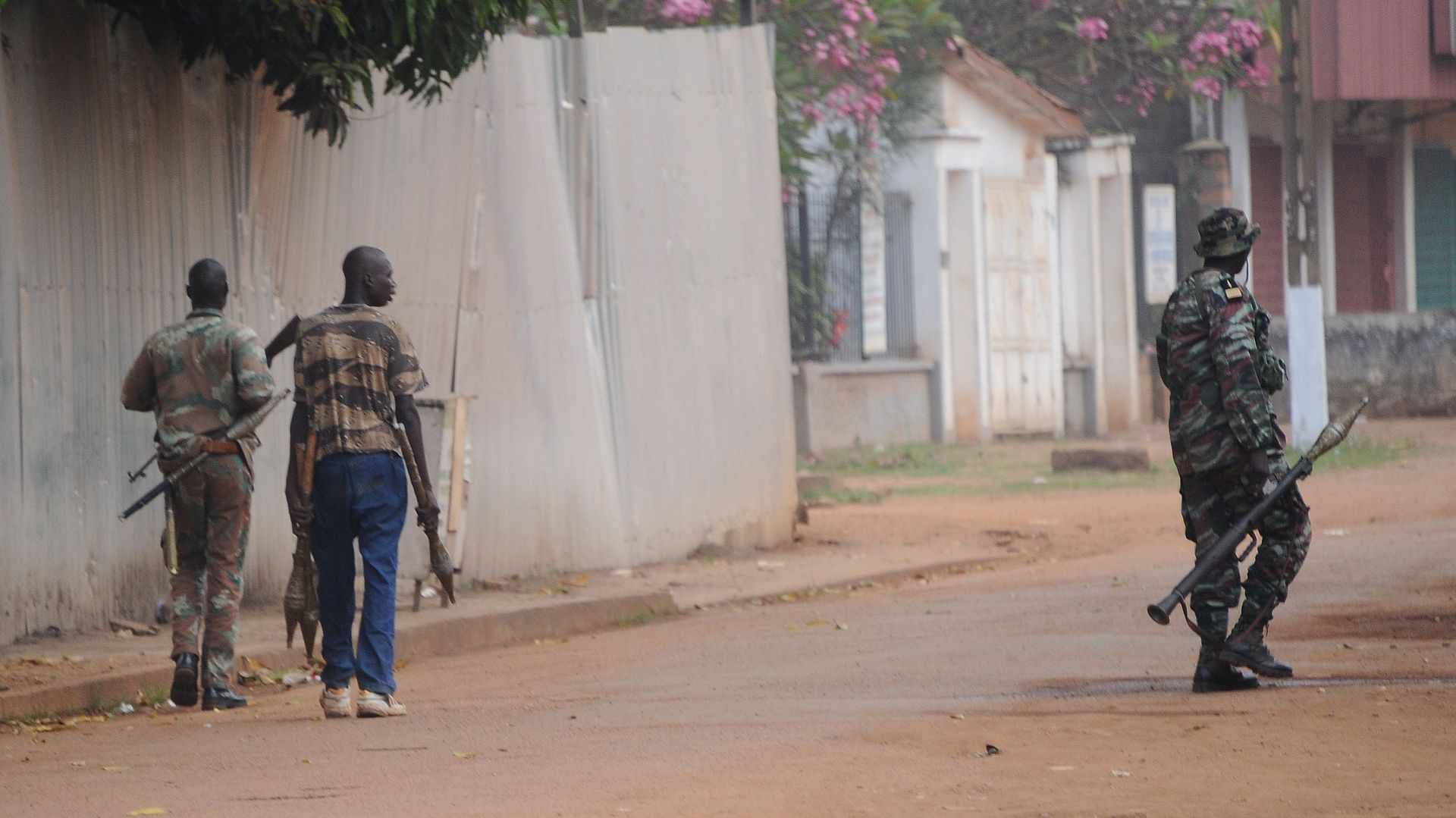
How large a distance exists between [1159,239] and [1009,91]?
11.1 feet

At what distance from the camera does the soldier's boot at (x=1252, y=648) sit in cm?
686

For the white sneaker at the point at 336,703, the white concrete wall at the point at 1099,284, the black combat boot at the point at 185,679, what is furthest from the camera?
the white concrete wall at the point at 1099,284

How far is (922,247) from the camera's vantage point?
22.9 metres

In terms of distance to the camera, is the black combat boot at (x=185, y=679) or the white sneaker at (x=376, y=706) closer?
the white sneaker at (x=376, y=706)

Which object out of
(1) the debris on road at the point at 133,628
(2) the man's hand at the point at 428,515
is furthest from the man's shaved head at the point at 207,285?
(1) the debris on road at the point at 133,628

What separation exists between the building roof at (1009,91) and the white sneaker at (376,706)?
54.2 ft

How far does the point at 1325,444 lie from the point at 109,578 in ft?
17.9

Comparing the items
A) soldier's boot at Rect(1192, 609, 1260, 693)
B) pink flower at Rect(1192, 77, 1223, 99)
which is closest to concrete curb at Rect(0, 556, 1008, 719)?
soldier's boot at Rect(1192, 609, 1260, 693)

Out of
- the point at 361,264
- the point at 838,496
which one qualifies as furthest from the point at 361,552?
the point at 838,496

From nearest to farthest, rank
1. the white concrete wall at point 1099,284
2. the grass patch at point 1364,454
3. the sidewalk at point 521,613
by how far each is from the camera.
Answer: the sidewalk at point 521,613, the grass patch at point 1364,454, the white concrete wall at point 1099,284

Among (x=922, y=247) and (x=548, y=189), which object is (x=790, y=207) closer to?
(x=922, y=247)

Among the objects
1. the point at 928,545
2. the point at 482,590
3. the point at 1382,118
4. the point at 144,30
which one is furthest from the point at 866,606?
the point at 1382,118

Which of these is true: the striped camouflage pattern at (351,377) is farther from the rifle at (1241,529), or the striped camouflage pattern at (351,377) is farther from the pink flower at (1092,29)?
the pink flower at (1092,29)

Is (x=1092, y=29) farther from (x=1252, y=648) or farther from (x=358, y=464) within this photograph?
(x=358, y=464)
